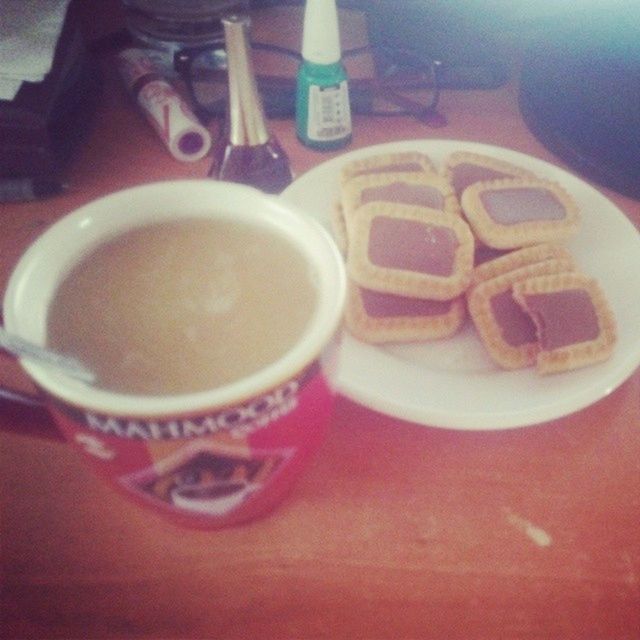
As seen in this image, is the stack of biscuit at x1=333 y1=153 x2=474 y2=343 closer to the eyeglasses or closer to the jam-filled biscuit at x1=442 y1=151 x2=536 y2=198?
the jam-filled biscuit at x1=442 y1=151 x2=536 y2=198

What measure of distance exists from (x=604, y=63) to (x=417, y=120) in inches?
7.7

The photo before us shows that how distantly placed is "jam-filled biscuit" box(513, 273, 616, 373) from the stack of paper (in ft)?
1.56

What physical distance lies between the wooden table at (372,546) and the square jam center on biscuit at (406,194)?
187 millimetres

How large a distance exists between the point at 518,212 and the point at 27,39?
501 mm

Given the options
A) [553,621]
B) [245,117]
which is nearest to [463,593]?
[553,621]

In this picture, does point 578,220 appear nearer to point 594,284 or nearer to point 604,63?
point 594,284

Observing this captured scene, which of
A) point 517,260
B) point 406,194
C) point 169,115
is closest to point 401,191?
point 406,194

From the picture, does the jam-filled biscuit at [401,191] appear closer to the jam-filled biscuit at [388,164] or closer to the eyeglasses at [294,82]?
the jam-filled biscuit at [388,164]

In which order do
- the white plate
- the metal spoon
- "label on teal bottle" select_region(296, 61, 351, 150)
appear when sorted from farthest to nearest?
"label on teal bottle" select_region(296, 61, 351, 150)
the white plate
the metal spoon

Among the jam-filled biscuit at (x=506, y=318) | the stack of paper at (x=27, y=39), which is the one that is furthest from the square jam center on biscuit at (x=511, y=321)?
the stack of paper at (x=27, y=39)

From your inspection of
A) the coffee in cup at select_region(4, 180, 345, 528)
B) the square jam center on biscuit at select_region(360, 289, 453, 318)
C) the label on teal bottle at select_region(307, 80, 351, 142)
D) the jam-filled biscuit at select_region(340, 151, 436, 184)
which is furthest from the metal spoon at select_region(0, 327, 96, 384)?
the label on teal bottle at select_region(307, 80, 351, 142)

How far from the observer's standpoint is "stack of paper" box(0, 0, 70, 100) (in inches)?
25.7

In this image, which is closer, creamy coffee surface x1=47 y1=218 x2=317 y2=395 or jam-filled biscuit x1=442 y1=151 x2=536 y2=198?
creamy coffee surface x1=47 y1=218 x2=317 y2=395

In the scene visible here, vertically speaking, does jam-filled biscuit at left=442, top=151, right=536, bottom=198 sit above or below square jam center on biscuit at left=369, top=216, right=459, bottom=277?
above
